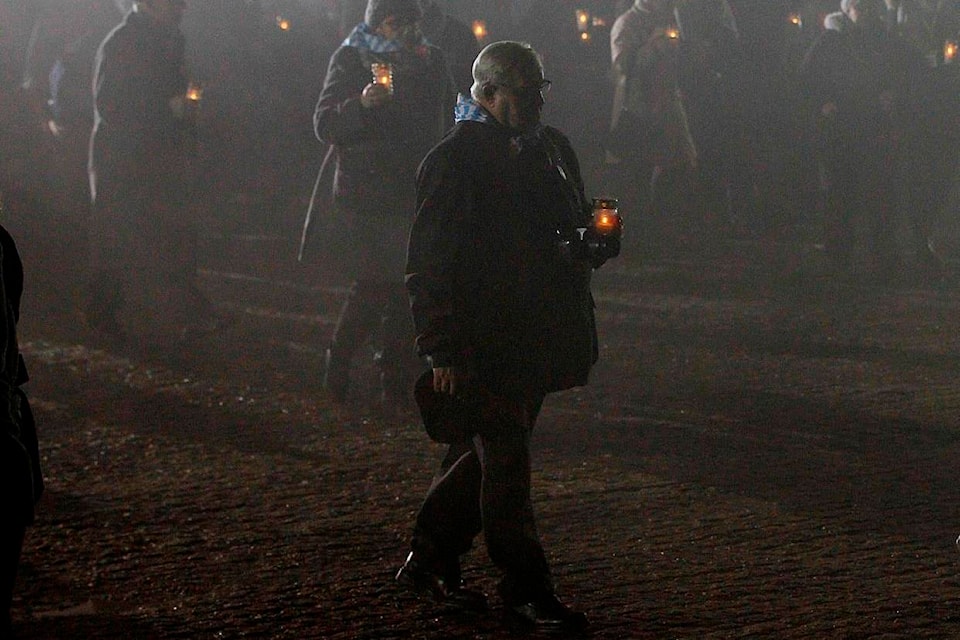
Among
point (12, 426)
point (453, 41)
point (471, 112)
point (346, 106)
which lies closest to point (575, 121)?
point (453, 41)

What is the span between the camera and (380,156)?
27.9 ft

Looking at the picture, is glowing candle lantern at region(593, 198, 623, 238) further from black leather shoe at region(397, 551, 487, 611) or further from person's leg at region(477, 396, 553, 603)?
black leather shoe at region(397, 551, 487, 611)

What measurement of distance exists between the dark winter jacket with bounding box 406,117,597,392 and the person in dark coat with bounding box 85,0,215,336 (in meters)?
5.43

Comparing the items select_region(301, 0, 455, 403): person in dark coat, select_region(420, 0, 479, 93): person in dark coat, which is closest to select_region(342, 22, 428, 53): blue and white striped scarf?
select_region(301, 0, 455, 403): person in dark coat

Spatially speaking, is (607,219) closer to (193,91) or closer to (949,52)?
(193,91)

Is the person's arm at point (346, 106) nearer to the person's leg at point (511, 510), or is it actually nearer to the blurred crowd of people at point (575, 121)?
the blurred crowd of people at point (575, 121)

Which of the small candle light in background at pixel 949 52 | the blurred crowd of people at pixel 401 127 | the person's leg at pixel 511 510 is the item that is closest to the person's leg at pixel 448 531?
the person's leg at pixel 511 510

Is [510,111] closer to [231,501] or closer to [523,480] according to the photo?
[523,480]

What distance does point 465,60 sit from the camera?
30.9 ft

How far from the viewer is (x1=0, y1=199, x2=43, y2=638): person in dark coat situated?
3.83 metres

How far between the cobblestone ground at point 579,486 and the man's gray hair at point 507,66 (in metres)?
1.50

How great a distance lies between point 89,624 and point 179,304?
5915 millimetres

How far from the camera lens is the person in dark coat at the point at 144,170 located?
34.4 ft

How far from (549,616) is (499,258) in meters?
0.99
